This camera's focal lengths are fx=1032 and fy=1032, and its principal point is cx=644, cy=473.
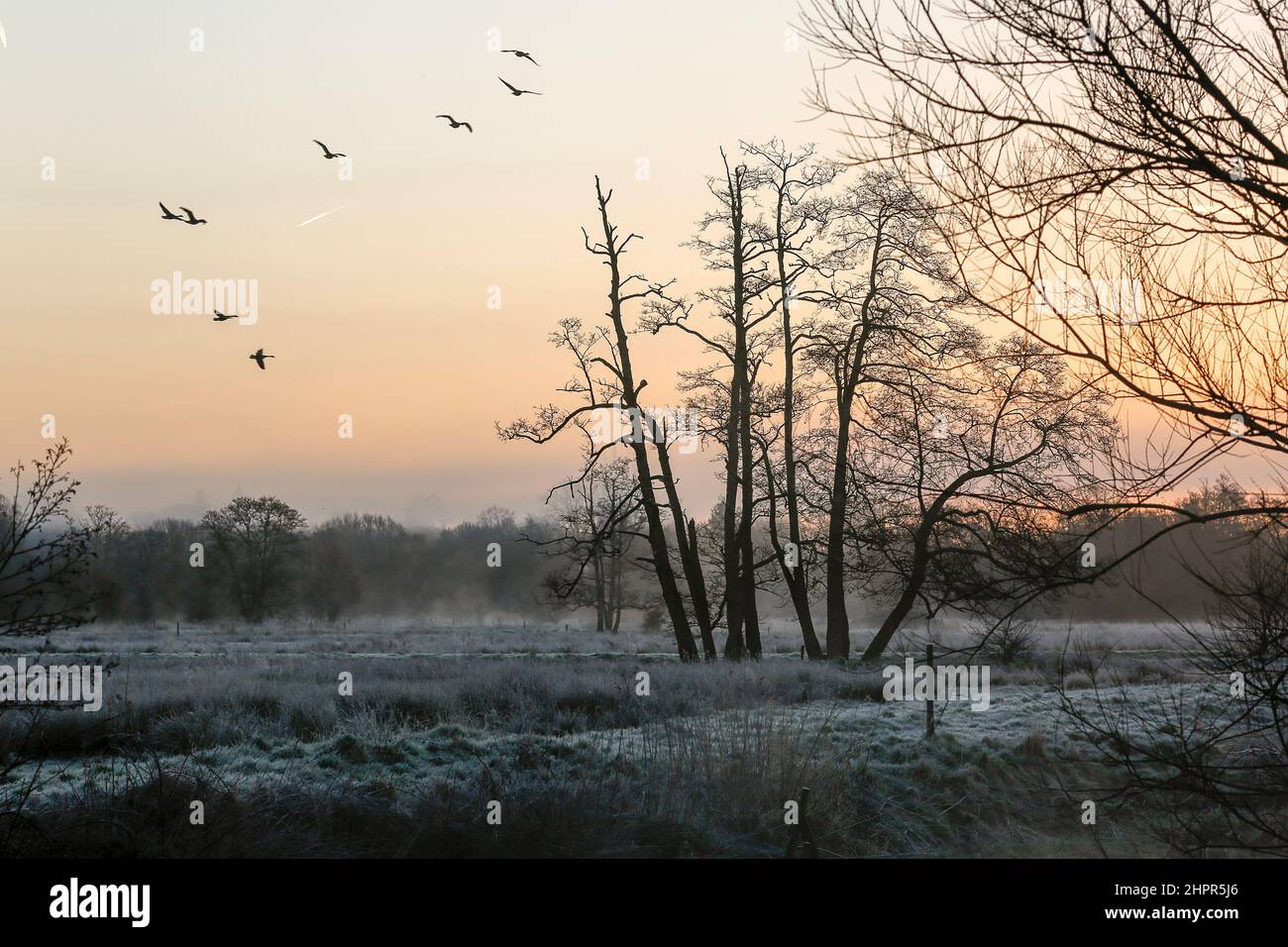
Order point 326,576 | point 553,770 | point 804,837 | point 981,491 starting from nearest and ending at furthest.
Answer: point 804,837 → point 553,770 → point 981,491 → point 326,576

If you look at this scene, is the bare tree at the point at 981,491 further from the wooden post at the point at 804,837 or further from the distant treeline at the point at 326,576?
the distant treeline at the point at 326,576

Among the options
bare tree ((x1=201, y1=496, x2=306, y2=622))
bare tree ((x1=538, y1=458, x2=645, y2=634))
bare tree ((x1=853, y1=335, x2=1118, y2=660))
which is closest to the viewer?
bare tree ((x1=853, y1=335, x2=1118, y2=660))

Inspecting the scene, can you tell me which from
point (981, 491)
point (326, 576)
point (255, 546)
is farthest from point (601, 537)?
point (326, 576)

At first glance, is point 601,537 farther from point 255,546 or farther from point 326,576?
point 326,576

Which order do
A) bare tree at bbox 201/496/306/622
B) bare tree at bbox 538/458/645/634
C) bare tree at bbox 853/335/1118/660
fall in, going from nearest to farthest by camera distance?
bare tree at bbox 853/335/1118/660
bare tree at bbox 538/458/645/634
bare tree at bbox 201/496/306/622

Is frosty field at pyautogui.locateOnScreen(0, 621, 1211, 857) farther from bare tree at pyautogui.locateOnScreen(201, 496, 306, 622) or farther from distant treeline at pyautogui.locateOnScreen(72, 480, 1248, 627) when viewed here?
bare tree at pyautogui.locateOnScreen(201, 496, 306, 622)

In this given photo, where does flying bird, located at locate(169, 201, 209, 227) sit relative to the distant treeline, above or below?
above

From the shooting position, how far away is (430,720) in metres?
13.6

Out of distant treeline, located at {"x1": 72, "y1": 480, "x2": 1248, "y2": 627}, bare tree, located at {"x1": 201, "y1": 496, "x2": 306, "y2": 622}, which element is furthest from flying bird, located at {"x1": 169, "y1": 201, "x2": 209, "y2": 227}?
bare tree, located at {"x1": 201, "y1": 496, "x2": 306, "y2": 622}

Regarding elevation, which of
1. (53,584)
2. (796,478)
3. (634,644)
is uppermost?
(796,478)
